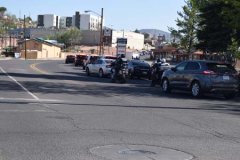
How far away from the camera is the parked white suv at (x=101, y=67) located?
3812 centimetres

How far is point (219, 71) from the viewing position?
22469 mm

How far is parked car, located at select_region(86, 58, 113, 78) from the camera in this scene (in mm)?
38122

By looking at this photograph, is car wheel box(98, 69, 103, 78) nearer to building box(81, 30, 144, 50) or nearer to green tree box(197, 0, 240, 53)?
green tree box(197, 0, 240, 53)

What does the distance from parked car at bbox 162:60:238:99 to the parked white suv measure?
14.8 meters

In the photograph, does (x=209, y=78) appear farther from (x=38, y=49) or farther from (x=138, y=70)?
(x=38, y=49)

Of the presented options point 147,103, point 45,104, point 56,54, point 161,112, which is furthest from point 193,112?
point 56,54

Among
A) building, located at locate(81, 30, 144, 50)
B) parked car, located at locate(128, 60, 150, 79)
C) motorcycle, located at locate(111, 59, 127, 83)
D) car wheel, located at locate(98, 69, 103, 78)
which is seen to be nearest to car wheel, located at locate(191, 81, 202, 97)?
motorcycle, located at locate(111, 59, 127, 83)

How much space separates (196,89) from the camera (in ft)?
74.2

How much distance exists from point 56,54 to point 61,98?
128 m

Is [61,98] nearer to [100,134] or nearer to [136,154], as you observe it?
[100,134]

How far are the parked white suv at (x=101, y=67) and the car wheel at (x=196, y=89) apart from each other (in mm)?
15436

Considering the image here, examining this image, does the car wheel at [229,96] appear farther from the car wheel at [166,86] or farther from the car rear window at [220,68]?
the car wheel at [166,86]

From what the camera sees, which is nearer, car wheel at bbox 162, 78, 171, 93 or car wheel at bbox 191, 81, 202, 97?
car wheel at bbox 191, 81, 202, 97

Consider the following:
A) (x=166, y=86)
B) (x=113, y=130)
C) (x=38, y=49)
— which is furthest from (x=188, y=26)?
(x=38, y=49)
